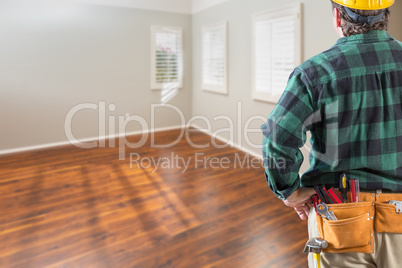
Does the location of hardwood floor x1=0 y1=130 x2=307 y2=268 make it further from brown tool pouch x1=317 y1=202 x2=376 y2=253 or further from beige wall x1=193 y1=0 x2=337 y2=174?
brown tool pouch x1=317 y1=202 x2=376 y2=253

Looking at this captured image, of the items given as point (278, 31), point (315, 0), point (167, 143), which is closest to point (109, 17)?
point (167, 143)

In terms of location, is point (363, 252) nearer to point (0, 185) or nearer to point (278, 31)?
point (278, 31)

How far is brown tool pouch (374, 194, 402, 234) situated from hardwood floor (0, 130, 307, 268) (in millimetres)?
1121

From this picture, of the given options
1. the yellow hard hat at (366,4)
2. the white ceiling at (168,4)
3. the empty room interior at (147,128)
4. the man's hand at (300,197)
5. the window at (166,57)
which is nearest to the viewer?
the yellow hard hat at (366,4)

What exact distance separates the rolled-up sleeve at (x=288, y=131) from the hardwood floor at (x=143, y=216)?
1195mm

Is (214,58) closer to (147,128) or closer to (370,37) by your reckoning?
(147,128)

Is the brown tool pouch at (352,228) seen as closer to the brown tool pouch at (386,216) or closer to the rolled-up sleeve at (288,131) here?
the brown tool pouch at (386,216)

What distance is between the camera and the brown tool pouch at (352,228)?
2.81 ft

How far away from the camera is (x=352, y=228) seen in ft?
2.82

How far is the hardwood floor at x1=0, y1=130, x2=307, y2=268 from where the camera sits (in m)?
1.95

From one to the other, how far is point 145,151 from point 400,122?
3.85 metres

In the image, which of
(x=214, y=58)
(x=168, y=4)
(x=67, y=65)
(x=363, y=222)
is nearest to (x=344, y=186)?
(x=363, y=222)

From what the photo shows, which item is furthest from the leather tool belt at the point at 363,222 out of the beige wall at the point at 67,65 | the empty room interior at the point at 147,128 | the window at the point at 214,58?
the beige wall at the point at 67,65

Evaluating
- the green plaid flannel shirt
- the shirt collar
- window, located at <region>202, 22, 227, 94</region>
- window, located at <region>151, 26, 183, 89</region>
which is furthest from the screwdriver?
window, located at <region>151, 26, 183, 89</region>
